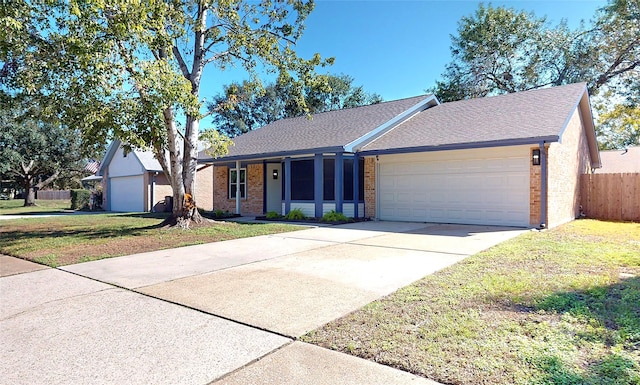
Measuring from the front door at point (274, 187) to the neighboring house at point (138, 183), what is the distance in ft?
19.0

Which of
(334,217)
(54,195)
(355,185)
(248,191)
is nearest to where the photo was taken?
(334,217)

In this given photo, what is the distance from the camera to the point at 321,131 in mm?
16203

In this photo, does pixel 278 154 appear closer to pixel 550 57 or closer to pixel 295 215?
pixel 295 215

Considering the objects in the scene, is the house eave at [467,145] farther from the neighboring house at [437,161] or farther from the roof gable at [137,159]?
the roof gable at [137,159]

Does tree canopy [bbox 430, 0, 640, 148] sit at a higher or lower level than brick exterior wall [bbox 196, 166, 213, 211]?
higher

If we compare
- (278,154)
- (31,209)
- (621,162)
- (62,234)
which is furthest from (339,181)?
(31,209)

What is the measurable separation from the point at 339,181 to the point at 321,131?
11.4ft

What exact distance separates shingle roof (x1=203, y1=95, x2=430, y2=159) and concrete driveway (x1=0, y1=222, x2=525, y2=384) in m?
6.79

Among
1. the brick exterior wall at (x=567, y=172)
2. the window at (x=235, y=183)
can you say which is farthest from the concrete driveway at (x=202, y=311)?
the window at (x=235, y=183)

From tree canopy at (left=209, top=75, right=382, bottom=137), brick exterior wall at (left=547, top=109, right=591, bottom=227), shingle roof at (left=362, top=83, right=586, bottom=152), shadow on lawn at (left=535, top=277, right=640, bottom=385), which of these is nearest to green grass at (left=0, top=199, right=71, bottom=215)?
tree canopy at (left=209, top=75, right=382, bottom=137)

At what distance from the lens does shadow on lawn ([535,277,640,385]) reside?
2689 mm

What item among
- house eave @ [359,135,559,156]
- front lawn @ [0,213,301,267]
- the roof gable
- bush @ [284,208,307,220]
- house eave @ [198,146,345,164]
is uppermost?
the roof gable

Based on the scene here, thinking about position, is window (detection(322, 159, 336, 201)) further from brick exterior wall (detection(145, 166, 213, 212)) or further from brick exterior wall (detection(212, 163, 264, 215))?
brick exterior wall (detection(145, 166, 213, 212))

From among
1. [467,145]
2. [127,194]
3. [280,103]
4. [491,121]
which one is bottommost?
[127,194]
